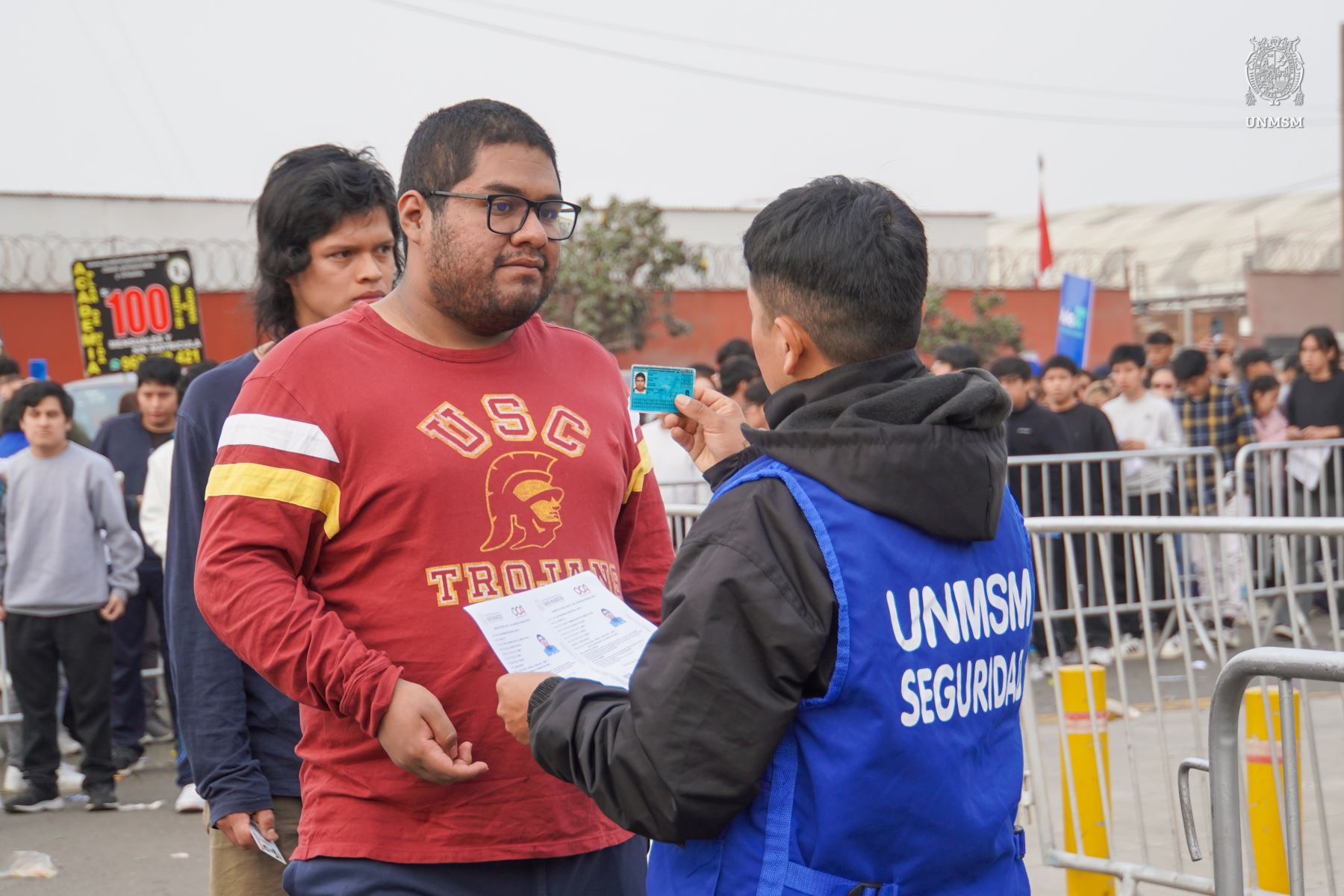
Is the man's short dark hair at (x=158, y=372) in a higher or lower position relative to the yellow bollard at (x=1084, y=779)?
higher

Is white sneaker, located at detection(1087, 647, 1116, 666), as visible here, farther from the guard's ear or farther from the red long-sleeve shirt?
the guard's ear

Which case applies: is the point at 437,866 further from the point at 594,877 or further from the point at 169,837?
the point at 169,837

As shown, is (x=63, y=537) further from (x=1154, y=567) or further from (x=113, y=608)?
(x=1154, y=567)

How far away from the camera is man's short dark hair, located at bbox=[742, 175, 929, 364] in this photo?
6.48ft

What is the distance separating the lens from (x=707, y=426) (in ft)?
8.02

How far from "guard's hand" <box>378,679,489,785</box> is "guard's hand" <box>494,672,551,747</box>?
0.15 meters

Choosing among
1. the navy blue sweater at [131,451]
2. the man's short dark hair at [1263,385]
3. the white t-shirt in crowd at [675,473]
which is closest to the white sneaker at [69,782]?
the navy blue sweater at [131,451]

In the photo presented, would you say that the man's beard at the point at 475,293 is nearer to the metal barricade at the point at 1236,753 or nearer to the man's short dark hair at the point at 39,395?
the metal barricade at the point at 1236,753

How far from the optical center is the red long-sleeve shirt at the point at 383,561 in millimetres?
2285

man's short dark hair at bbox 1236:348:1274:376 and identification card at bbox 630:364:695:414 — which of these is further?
man's short dark hair at bbox 1236:348:1274:376

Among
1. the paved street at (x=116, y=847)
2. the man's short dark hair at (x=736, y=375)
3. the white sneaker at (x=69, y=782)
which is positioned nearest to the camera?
the paved street at (x=116, y=847)

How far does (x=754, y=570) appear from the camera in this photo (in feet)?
5.97

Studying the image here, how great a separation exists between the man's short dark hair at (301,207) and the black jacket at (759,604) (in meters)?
1.44

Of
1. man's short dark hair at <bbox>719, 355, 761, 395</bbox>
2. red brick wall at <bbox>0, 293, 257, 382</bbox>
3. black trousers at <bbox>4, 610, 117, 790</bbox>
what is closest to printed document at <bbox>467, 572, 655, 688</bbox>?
black trousers at <bbox>4, 610, 117, 790</bbox>
